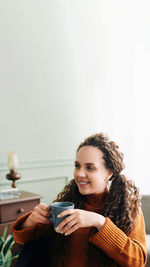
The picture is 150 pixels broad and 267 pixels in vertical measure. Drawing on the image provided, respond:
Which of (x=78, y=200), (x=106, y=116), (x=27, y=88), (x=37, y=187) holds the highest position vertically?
(x=27, y=88)

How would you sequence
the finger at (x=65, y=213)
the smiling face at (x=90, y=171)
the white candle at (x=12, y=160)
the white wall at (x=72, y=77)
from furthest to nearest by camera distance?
the white wall at (x=72, y=77), the white candle at (x=12, y=160), the smiling face at (x=90, y=171), the finger at (x=65, y=213)

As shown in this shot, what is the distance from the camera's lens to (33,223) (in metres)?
1.15

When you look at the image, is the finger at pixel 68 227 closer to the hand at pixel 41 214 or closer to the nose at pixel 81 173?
the hand at pixel 41 214

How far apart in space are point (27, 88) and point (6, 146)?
0.51 metres

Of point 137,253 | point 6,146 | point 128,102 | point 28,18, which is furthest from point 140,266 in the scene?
Answer: point 128,102

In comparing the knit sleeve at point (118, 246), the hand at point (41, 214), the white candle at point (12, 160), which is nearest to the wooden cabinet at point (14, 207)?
the white candle at point (12, 160)

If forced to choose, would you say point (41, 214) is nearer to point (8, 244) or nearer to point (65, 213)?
point (65, 213)

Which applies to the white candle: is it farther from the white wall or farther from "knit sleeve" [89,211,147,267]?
"knit sleeve" [89,211,147,267]

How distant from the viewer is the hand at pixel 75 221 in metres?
0.94

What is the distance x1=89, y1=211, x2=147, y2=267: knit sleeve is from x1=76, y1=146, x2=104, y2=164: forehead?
0.22 meters

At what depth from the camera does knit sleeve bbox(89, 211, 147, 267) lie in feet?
3.41

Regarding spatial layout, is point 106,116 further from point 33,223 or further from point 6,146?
point 33,223

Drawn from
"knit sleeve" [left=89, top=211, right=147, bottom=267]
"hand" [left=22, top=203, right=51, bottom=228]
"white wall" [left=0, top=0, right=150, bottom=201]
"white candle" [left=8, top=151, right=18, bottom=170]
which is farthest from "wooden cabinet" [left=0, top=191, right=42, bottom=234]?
"knit sleeve" [left=89, top=211, right=147, bottom=267]

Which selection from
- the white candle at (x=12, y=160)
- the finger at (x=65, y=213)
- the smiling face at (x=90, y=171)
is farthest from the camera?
the white candle at (x=12, y=160)
